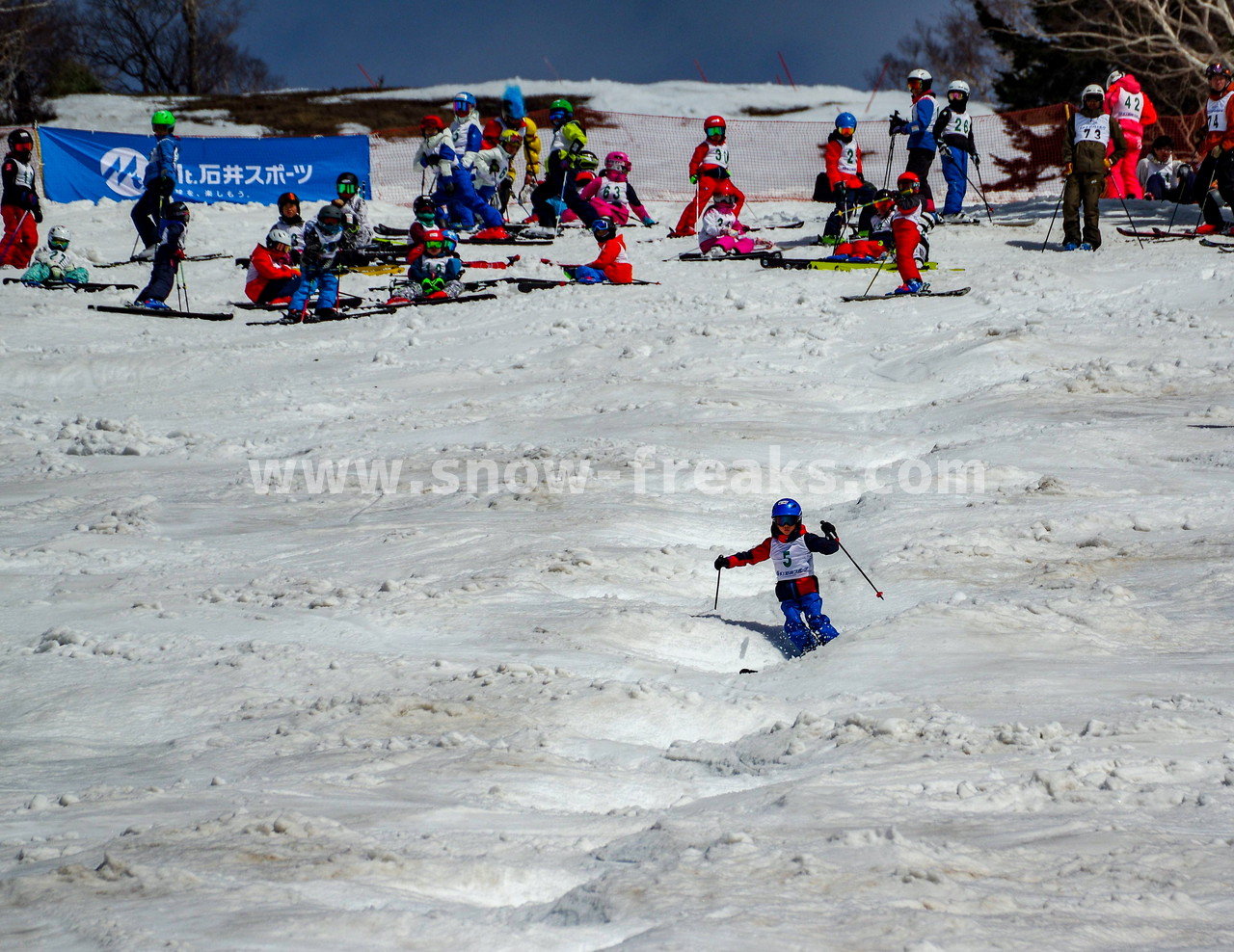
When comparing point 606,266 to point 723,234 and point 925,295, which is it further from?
point 925,295

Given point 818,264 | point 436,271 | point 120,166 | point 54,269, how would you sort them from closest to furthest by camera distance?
point 436,271
point 818,264
point 54,269
point 120,166

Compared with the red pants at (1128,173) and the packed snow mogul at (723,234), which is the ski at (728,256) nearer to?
the packed snow mogul at (723,234)

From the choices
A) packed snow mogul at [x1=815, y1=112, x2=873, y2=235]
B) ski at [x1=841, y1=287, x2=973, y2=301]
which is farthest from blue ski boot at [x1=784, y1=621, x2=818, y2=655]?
packed snow mogul at [x1=815, y1=112, x2=873, y2=235]

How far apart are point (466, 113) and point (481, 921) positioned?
16.2m

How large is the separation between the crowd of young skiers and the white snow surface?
2325mm

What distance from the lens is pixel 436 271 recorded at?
1340 cm

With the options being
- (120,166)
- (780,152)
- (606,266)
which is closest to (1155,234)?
(606,266)

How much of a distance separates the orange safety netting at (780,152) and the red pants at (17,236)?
6210 mm

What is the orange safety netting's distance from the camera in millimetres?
22531

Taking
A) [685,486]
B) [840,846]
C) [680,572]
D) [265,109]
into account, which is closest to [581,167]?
[685,486]

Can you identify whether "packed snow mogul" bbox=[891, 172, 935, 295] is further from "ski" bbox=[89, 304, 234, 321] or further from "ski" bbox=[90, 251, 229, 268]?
"ski" bbox=[90, 251, 229, 268]

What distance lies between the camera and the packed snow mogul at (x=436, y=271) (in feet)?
43.7

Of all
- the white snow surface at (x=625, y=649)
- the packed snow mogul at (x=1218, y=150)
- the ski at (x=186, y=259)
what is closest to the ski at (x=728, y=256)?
the white snow surface at (x=625, y=649)

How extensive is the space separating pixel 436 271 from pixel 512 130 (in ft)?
19.8
